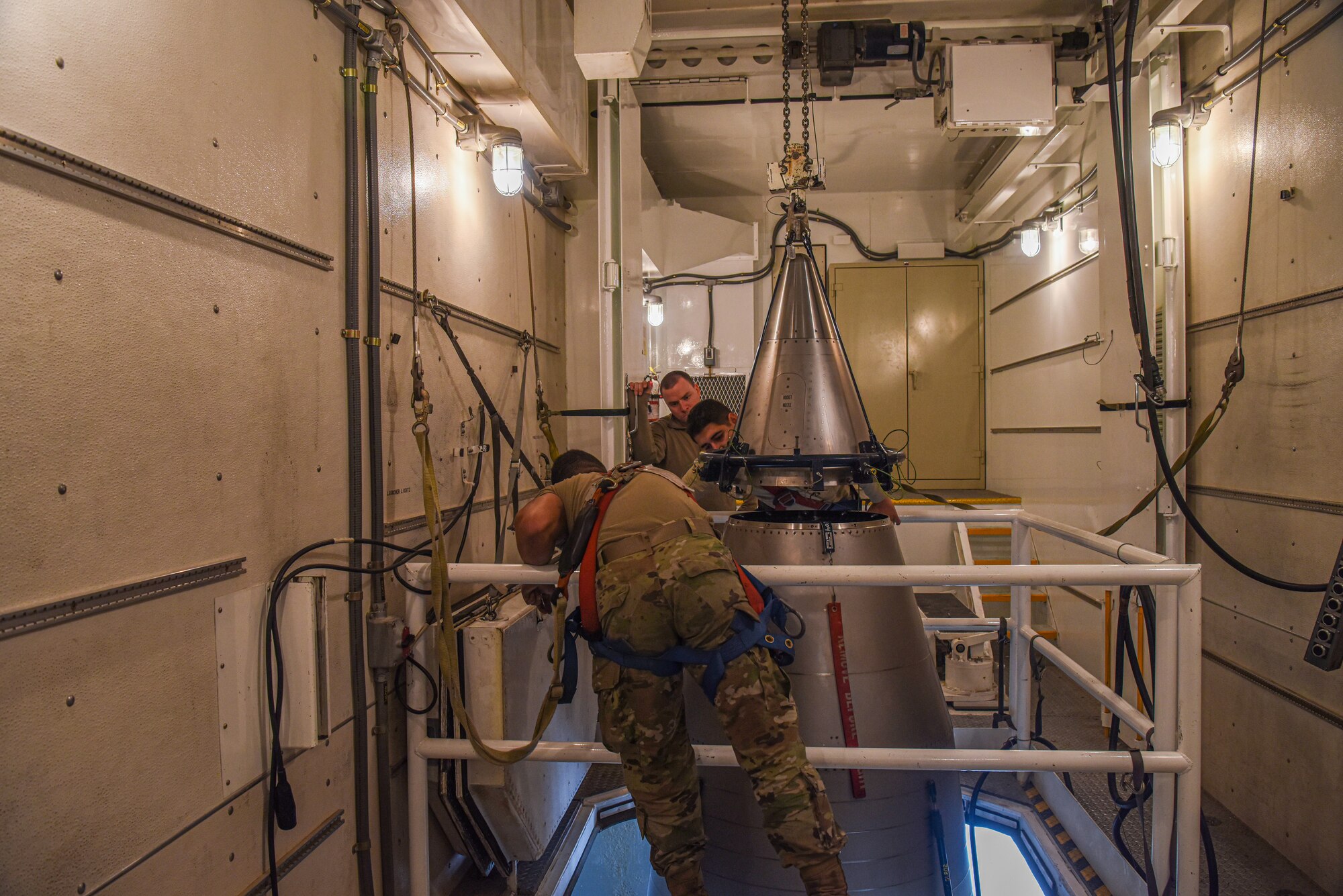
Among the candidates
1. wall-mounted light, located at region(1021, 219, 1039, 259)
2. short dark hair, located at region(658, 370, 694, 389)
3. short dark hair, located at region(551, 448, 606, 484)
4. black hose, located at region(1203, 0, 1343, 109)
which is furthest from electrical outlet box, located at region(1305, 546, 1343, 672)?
wall-mounted light, located at region(1021, 219, 1039, 259)

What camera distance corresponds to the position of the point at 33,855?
122cm

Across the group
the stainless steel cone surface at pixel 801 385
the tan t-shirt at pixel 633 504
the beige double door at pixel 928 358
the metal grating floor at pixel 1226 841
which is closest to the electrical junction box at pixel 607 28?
the stainless steel cone surface at pixel 801 385

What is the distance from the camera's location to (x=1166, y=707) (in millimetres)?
1736

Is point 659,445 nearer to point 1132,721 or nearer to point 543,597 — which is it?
point 543,597

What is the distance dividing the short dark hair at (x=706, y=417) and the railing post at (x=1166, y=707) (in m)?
1.90

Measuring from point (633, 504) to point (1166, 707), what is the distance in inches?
55.5

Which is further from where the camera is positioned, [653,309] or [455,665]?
[653,309]

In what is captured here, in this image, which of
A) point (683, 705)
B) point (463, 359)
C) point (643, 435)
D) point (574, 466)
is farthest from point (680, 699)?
point (643, 435)

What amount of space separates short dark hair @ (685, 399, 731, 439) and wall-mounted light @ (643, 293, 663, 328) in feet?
10.0

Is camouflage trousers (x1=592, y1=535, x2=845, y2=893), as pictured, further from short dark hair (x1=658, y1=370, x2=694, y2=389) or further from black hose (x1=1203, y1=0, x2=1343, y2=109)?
black hose (x1=1203, y1=0, x2=1343, y2=109)

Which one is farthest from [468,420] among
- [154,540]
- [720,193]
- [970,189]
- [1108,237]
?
[970,189]

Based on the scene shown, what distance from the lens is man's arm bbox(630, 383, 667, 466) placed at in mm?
4086

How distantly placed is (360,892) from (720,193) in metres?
6.57

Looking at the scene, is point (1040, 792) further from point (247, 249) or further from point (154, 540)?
point (247, 249)
